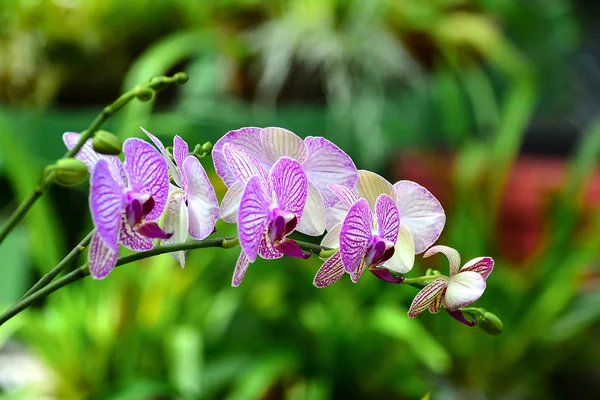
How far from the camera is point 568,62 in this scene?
1756 millimetres

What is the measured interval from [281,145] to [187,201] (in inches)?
1.4

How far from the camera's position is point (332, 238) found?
0.78 feet

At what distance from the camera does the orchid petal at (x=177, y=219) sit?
230 mm

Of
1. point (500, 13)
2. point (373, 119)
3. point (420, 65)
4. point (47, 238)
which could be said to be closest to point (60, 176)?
point (47, 238)

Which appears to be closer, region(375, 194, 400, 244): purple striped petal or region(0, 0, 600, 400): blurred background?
region(375, 194, 400, 244): purple striped petal

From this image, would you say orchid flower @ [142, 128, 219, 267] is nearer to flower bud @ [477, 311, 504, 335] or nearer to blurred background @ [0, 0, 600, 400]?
flower bud @ [477, 311, 504, 335]

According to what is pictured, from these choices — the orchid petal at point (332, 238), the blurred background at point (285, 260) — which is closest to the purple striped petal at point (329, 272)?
the orchid petal at point (332, 238)

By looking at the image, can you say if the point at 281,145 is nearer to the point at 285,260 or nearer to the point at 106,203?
the point at 106,203

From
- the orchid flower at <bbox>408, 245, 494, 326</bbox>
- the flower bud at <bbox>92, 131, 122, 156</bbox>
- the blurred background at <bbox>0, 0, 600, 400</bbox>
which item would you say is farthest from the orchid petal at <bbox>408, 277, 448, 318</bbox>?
the blurred background at <bbox>0, 0, 600, 400</bbox>

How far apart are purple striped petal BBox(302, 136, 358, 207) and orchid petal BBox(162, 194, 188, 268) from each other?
0.04m

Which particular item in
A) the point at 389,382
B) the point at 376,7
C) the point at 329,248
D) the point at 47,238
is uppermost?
the point at 329,248

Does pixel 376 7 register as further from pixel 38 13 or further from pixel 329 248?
pixel 329 248

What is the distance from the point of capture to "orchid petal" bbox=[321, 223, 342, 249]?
24cm

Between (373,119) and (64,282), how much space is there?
853 millimetres
